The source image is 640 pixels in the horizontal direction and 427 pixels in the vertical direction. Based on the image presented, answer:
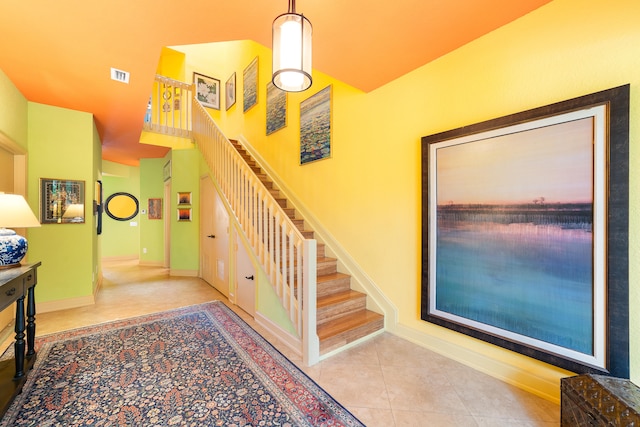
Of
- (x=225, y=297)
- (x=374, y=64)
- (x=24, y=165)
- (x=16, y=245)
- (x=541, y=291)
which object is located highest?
(x=374, y=64)

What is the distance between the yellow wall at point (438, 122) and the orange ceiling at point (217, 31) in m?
0.21

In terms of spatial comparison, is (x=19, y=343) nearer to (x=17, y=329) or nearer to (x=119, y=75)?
(x=17, y=329)

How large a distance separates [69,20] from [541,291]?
12.4 feet

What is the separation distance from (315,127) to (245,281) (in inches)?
88.8

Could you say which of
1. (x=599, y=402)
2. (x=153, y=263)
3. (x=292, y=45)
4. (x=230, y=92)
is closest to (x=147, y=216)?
(x=153, y=263)

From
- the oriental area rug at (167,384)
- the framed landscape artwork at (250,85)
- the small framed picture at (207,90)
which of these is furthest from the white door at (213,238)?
the small framed picture at (207,90)

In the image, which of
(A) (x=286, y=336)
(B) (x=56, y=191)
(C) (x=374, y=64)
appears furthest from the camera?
(B) (x=56, y=191)

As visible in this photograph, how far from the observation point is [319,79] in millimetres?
3484

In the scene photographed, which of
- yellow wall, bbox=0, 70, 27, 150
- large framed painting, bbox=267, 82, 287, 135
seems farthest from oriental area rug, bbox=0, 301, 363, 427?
large framed painting, bbox=267, 82, 287, 135

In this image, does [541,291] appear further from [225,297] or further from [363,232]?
[225,297]

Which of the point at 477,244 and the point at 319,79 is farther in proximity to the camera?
the point at 319,79

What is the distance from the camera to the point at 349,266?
3080 mm

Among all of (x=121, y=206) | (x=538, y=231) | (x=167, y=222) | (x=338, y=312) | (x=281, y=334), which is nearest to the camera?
(x=538, y=231)

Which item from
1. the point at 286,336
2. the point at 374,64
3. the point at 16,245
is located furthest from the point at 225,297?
the point at 374,64
